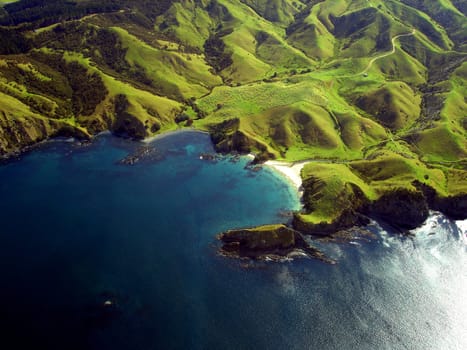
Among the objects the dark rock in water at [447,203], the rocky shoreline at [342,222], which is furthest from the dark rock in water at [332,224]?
the dark rock in water at [447,203]

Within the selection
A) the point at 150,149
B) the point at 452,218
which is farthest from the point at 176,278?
the point at 452,218

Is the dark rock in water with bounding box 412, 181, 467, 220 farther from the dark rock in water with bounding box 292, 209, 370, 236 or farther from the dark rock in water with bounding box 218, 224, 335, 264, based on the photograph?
the dark rock in water with bounding box 218, 224, 335, 264

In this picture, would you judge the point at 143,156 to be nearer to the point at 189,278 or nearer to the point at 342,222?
the point at 189,278

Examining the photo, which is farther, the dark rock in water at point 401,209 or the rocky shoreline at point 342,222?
the dark rock in water at point 401,209

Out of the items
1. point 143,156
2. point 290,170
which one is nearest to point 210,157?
point 143,156

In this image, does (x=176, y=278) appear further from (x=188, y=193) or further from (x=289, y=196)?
(x=289, y=196)

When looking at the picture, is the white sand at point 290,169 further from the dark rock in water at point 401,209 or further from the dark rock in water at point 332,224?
the dark rock in water at point 401,209
